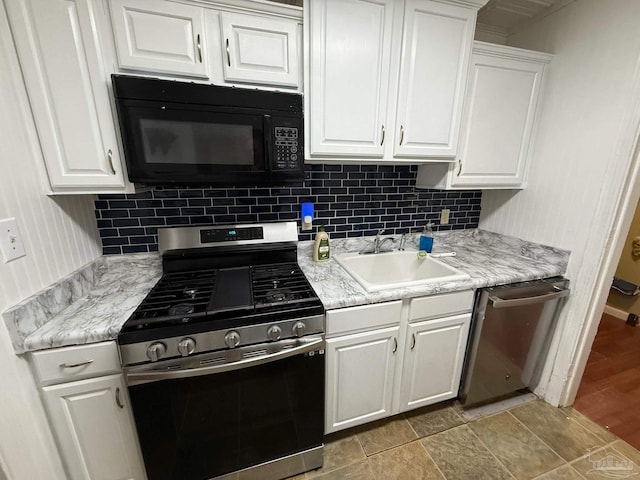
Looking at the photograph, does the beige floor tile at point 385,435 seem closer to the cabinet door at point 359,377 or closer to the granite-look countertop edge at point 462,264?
the cabinet door at point 359,377

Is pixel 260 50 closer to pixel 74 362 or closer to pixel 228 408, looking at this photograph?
pixel 74 362

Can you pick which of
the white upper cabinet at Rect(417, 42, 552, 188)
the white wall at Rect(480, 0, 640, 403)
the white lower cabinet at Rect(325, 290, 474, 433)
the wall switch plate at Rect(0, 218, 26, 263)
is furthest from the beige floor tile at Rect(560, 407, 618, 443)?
the wall switch plate at Rect(0, 218, 26, 263)

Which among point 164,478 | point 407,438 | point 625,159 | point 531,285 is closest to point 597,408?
point 531,285

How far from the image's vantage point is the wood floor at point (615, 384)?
5.13 ft

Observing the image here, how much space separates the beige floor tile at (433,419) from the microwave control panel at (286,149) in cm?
165

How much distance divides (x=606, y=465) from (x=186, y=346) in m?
2.15

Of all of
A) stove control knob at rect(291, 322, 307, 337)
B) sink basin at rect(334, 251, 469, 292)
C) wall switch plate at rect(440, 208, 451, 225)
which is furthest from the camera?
wall switch plate at rect(440, 208, 451, 225)

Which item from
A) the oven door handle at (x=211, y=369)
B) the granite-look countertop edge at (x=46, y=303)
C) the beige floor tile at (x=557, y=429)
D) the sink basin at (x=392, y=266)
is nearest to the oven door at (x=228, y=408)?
the oven door handle at (x=211, y=369)

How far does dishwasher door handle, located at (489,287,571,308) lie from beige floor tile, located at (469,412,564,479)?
76 cm

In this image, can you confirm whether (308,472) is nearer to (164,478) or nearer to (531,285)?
(164,478)

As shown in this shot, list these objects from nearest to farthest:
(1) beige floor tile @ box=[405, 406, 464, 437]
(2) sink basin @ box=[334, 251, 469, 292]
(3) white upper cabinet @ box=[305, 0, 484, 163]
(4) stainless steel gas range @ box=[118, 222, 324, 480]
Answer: (4) stainless steel gas range @ box=[118, 222, 324, 480] → (3) white upper cabinet @ box=[305, 0, 484, 163] → (1) beige floor tile @ box=[405, 406, 464, 437] → (2) sink basin @ box=[334, 251, 469, 292]

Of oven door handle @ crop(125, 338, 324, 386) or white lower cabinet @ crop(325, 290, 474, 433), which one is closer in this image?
oven door handle @ crop(125, 338, 324, 386)

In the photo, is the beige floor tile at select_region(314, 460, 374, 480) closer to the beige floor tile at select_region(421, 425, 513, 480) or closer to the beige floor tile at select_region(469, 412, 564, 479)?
the beige floor tile at select_region(421, 425, 513, 480)

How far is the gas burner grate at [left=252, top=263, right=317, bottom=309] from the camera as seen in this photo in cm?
110
